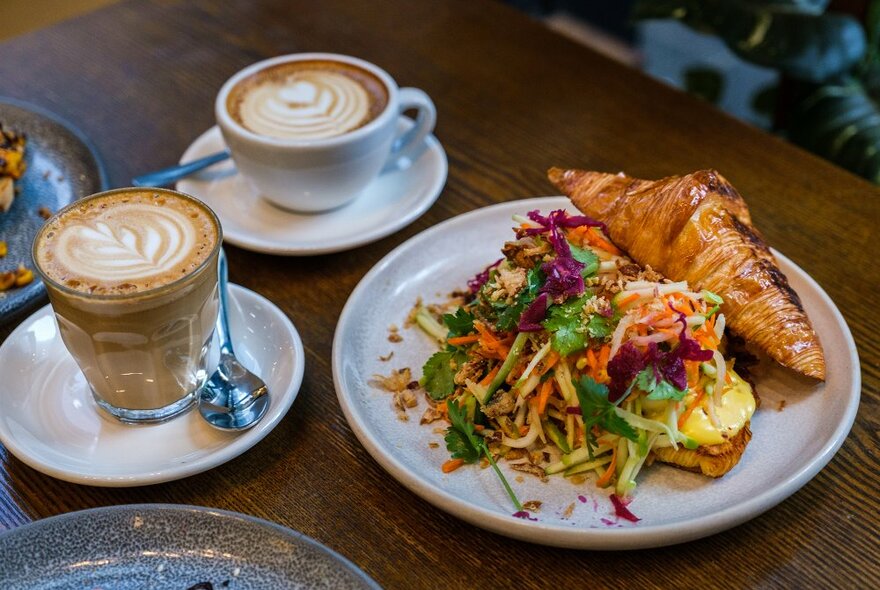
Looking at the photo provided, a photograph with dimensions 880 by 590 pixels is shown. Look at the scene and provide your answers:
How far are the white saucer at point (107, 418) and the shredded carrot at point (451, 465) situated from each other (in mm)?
283

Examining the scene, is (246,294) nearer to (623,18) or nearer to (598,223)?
(598,223)

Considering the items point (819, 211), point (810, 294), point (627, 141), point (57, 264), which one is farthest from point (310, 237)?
point (819, 211)

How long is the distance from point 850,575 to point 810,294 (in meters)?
0.55

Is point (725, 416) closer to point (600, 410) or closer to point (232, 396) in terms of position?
point (600, 410)

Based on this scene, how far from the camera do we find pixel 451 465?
136cm

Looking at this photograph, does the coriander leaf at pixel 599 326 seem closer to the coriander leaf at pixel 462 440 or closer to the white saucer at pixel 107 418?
the coriander leaf at pixel 462 440

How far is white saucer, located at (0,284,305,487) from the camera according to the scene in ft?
4.37

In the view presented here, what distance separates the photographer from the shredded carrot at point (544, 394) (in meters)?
1.42

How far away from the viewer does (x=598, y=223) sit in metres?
1.62

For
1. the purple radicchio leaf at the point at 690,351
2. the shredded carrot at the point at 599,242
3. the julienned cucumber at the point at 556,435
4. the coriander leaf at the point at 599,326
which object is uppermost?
the purple radicchio leaf at the point at 690,351

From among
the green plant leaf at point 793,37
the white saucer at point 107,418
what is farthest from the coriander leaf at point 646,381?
the green plant leaf at point 793,37

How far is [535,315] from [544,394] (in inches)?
5.3

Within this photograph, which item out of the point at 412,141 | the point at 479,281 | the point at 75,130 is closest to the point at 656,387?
the point at 479,281

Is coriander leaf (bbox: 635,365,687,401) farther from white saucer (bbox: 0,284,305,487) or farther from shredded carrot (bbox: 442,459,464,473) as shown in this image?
white saucer (bbox: 0,284,305,487)
